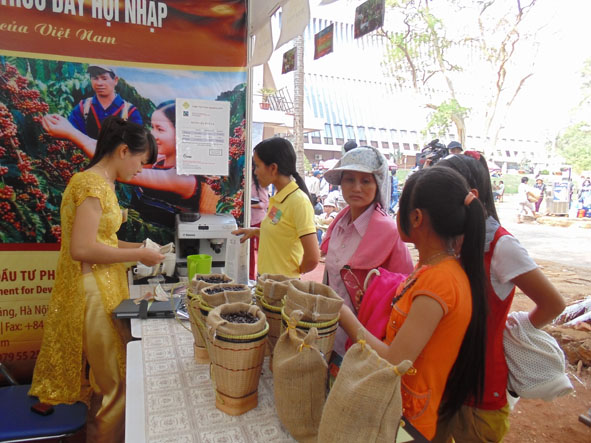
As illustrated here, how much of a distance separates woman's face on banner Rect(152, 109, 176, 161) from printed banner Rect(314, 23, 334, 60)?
1115mm

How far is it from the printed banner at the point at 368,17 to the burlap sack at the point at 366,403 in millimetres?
1761

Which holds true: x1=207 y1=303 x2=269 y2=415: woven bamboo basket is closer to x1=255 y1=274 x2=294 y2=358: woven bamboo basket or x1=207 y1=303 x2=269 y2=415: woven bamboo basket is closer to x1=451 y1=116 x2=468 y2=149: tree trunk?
x1=255 y1=274 x2=294 y2=358: woven bamboo basket

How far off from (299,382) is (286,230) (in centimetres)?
124

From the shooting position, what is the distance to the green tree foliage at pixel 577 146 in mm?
25578

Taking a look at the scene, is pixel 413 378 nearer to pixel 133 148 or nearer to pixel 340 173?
pixel 340 173

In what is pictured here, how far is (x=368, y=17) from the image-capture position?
2.05 meters

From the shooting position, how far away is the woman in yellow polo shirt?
6.70ft

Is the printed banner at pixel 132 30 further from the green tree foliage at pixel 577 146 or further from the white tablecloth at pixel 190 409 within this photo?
the green tree foliage at pixel 577 146

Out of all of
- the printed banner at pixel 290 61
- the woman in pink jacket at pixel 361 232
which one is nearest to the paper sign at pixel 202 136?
the printed banner at pixel 290 61

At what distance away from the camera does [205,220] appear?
2.57 m

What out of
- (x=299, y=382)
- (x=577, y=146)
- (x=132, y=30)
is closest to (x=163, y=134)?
(x=132, y=30)

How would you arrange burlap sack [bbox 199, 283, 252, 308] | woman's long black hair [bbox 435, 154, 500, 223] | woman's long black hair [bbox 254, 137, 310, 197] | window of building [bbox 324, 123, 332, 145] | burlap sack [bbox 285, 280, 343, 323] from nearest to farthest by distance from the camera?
1. burlap sack [bbox 285, 280, 343, 323]
2. burlap sack [bbox 199, 283, 252, 308]
3. woman's long black hair [bbox 435, 154, 500, 223]
4. woman's long black hair [bbox 254, 137, 310, 197]
5. window of building [bbox 324, 123, 332, 145]

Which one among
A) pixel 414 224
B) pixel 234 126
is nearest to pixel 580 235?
pixel 234 126

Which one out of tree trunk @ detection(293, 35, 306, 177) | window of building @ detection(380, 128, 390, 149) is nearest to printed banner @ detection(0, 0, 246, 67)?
tree trunk @ detection(293, 35, 306, 177)
